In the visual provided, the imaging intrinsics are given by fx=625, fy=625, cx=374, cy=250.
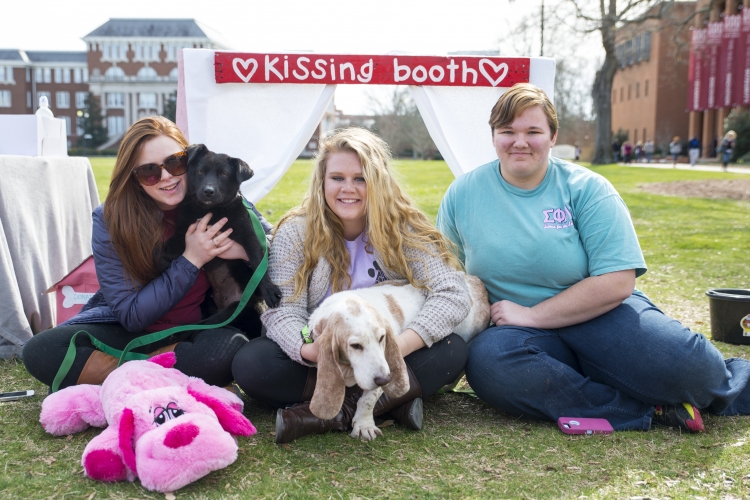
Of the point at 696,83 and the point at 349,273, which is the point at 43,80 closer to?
the point at 696,83

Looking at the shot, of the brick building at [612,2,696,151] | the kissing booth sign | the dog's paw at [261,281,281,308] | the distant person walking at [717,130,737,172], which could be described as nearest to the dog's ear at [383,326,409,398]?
the dog's paw at [261,281,281,308]

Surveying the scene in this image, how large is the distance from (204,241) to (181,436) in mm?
1129

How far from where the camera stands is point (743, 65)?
1303 inches

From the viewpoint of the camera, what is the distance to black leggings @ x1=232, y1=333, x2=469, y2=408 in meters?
2.87

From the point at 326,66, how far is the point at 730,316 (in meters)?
3.30

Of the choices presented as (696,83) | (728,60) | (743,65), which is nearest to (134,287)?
(743,65)

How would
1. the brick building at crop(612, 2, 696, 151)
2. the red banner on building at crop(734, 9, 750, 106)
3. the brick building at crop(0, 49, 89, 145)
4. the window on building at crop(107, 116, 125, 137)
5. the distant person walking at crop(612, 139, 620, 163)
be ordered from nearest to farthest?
the red banner on building at crop(734, 9, 750, 106) < the distant person walking at crop(612, 139, 620, 163) < the brick building at crop(612, 2, 696, 151) < the window on building at crop(107, 116, 125, 137) < the brick building at crop(0, 49, 89, 145)

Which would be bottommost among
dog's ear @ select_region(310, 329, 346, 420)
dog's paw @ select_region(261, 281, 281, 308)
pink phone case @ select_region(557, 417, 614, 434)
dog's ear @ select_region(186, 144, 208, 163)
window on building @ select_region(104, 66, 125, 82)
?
pink phone case @ select_region(557, 417, 614, 434)

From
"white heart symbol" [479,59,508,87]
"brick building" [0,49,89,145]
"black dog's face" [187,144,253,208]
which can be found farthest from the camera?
"brick building" [0,49,89,145]

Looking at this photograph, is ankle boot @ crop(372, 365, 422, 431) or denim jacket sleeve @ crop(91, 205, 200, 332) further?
denim jacket sleeve @ crop(91, 205, 200, 332)

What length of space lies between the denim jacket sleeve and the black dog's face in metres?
0.34

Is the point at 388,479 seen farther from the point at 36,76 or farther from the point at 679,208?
the point at 36,76

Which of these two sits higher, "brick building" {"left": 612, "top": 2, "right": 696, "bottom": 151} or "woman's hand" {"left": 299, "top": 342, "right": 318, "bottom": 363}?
"brick building" {"left": 612, "top": 2, "right": 696, "bottom": 151}

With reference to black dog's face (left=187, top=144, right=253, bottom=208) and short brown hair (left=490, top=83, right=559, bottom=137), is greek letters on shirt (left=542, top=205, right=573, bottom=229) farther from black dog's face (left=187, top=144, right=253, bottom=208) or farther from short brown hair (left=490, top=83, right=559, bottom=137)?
black dog's face (left=187, top=144, right=253, bottom=208)
